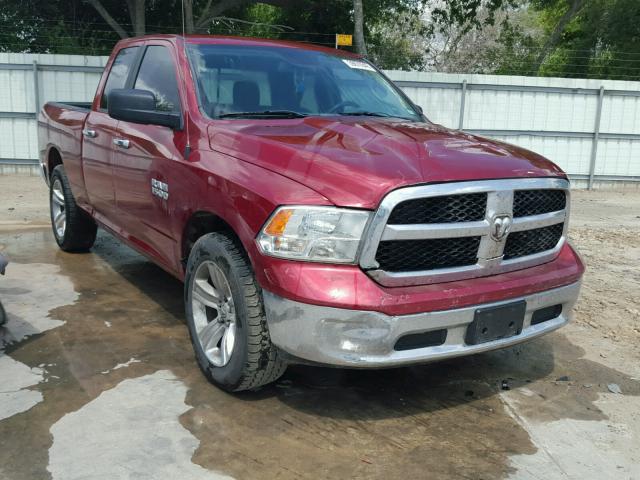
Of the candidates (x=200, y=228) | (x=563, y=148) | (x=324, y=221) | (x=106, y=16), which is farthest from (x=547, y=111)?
(x=106, y=16)

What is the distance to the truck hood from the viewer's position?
9.84ft

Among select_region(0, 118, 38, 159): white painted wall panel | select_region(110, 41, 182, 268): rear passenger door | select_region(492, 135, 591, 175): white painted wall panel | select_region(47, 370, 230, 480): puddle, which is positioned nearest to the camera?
select_region(47, 370, 230, 480): puddle

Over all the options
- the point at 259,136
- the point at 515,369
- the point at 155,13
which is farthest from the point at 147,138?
the point at 155,13

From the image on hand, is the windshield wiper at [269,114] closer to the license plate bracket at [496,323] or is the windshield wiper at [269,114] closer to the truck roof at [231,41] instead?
the truck roof at [231,41]

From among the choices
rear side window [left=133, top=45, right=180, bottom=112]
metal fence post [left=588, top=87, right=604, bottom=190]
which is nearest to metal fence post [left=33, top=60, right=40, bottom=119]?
rear side window [left=133, top=45, right=180, bottom=112]

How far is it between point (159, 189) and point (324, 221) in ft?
5.11

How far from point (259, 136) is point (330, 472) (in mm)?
1704

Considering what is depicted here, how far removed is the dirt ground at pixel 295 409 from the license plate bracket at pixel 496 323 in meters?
0.51

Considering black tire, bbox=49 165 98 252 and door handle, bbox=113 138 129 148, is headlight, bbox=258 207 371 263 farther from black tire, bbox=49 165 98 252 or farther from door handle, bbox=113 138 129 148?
black tire, bbox=49 165 98 252

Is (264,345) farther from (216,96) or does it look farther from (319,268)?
(216,96)

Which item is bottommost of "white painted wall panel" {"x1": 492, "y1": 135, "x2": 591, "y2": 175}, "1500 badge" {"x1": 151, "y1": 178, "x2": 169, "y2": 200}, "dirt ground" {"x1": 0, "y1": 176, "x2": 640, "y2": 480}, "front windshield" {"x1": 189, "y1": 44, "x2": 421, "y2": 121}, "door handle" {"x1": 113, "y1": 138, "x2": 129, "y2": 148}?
"dirt ground" {"x1": 0, "y1": 176, "x2": 640, "y2": 480}

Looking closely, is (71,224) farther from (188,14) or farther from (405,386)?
(188,14)

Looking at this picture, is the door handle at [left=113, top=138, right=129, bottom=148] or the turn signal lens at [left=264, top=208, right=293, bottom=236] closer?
the turn signal lens at [left=264, top=208, right=293, bottom=236]

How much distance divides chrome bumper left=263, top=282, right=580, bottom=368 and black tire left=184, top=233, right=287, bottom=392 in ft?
0.48
